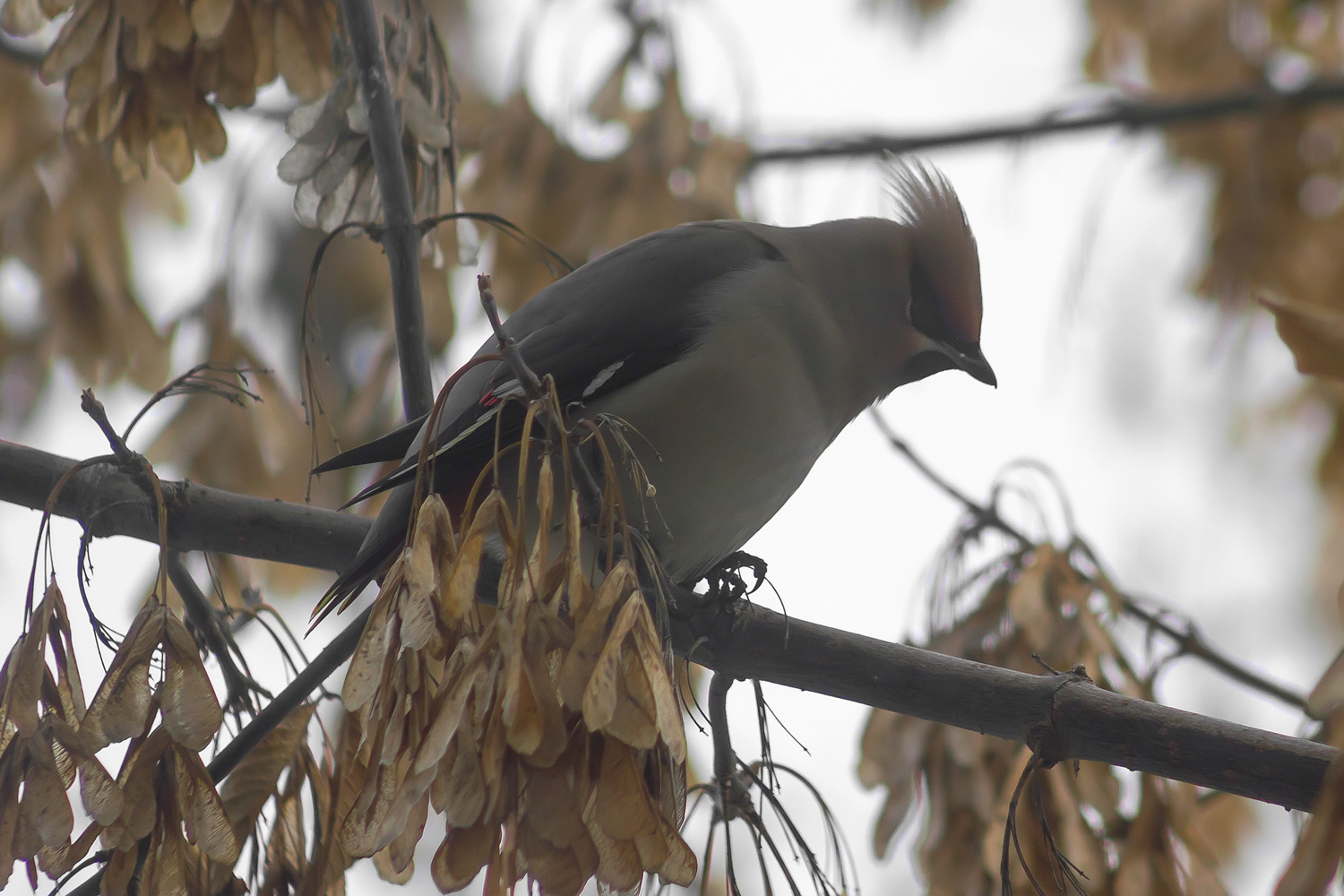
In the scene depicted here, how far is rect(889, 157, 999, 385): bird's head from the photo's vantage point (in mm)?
3203

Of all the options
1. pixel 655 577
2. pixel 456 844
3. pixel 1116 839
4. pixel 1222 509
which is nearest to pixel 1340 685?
pixel 655 577

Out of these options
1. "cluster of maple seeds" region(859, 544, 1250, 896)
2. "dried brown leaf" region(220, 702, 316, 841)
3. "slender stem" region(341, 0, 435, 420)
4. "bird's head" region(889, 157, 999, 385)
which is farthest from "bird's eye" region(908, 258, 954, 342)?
"dried brown leaf" region(220, 702, 316, 841)

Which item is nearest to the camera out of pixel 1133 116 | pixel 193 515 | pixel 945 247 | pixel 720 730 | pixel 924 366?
pixel 720 730

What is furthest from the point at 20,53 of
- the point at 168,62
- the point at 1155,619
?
the point at 1155,619

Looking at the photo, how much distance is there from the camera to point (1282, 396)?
5.81 meters

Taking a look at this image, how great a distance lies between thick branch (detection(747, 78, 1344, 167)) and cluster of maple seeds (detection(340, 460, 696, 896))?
298 centimetres

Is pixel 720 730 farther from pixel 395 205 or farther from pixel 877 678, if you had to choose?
pixel 395 205

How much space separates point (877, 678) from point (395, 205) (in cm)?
126

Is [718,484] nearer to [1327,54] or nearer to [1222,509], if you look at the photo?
[1327,54]

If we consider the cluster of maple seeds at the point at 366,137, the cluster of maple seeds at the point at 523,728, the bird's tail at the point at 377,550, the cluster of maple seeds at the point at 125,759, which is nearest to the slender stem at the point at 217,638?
the bird's tail at the point at 377,550

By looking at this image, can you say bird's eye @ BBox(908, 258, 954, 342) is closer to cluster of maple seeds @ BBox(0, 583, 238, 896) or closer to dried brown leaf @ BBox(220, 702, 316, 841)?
dried brown leaf @ BBox(220, 702, 316, 841)

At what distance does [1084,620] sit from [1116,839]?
1.43 ft

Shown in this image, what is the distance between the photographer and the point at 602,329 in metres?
2.82

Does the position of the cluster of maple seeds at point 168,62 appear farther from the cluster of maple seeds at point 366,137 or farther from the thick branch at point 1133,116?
the thick branch at point 1133,116
